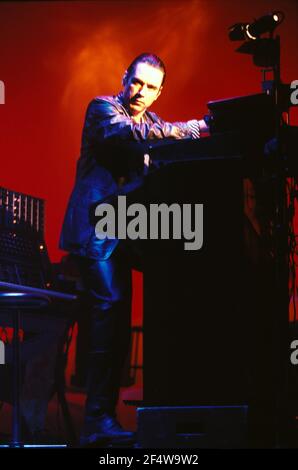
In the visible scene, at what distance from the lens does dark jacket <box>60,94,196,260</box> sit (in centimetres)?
279

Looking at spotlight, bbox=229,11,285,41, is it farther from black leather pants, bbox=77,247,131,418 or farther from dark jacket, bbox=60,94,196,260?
black leather pants, bbox=77,247,131,418

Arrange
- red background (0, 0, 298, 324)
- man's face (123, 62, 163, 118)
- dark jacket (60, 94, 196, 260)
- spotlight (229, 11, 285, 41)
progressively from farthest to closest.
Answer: red background (0, 0, 298, 324) < man's face (123, 62, 163, 118) < dark jacket (60, 94, 196, 260) < spotlight (229, 11, 285, 41)

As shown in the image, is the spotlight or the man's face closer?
the spotlight

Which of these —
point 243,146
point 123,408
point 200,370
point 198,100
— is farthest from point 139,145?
point 198,100

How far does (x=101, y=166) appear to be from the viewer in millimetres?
2930

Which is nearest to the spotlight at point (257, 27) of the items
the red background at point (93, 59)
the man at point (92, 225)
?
the man at point (92, 225)

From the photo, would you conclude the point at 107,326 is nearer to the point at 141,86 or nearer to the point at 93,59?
the point at 141,86

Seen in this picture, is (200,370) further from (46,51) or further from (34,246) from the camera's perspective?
(46,51)

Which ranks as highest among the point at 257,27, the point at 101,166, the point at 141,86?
the point at 257,27

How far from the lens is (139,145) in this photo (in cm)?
269

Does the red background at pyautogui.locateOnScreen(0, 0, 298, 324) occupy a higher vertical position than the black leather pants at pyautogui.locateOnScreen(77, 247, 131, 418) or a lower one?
higher

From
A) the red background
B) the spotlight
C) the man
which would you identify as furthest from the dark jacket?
the red background

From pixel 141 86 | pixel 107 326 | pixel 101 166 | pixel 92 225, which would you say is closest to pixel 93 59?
pixel 141 86

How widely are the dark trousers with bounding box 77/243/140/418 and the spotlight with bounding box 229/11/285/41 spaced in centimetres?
87
